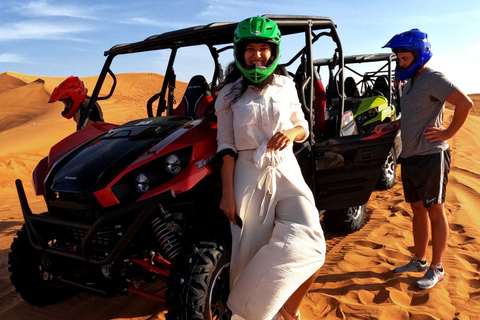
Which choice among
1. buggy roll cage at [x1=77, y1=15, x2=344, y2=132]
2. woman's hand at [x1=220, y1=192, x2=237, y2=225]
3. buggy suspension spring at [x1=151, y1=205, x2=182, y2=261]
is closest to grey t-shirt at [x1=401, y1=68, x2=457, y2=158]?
buggy roll cage at [x1=77, y1=15, x2=344, y2=132]

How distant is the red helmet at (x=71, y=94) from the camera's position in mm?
4785

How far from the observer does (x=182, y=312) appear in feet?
8.77

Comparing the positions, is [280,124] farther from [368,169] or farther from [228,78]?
[368,169]

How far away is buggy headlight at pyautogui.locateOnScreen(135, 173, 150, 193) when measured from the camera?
9.61 ft

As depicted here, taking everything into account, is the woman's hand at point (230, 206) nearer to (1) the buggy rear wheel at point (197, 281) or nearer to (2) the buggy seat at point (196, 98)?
(1) the buggy rear wheel at point (197, 281)

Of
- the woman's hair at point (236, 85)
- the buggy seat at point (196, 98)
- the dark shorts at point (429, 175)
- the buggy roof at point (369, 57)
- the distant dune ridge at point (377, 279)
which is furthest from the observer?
the buggy roof at point (369, 57)

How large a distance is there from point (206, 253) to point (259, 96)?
1014 mm

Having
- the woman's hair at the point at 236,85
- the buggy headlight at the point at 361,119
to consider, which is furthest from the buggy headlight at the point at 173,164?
the buggy headlight at the point at 361,119

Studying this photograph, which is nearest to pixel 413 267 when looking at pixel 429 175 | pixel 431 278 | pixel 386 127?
pixel 431 278

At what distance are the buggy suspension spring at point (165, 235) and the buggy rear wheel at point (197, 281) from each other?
105mm

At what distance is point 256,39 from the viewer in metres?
2.86

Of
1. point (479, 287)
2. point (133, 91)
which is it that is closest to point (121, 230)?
point (479, 287)

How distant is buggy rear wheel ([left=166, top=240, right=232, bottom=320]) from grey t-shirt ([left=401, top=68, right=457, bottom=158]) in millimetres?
2012

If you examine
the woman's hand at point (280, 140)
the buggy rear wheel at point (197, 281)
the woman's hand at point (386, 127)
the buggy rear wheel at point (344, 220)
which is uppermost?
the woman's hand at point (280, 140)
